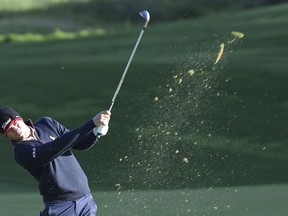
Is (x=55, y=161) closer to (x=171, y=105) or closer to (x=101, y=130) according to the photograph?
(x=101, y=130)

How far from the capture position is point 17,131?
25.6 ft

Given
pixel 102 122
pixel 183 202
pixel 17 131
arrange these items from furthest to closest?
pixel 183 202
pixel 17 131
pixel 102 122

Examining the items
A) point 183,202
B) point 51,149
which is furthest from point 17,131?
point 183,202

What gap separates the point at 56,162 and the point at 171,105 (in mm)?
6030

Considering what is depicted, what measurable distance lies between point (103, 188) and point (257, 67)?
238 inches

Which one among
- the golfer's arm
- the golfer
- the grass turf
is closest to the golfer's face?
the golfer

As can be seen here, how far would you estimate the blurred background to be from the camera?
40.2 feet

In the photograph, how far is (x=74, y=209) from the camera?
7.89 metres

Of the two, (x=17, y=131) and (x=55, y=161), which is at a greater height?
(x=17, y=131)

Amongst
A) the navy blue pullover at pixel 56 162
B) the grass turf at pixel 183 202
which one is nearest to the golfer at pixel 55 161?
the navy blue pullover at pixel 56 162

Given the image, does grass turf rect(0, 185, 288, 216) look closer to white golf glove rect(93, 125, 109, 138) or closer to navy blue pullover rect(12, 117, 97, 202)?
navy blue pullover rect(12, 117, 97, 202)

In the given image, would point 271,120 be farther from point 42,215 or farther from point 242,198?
point 42,215

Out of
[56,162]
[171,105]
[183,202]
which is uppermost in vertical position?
[171,105]

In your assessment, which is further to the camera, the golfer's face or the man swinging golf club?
the golfer's face
